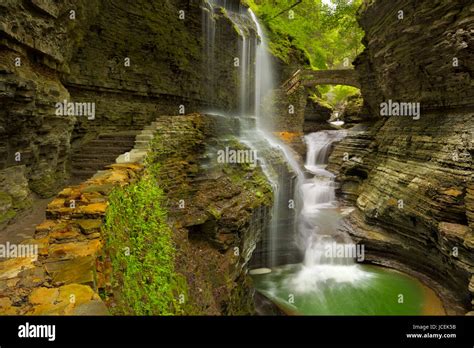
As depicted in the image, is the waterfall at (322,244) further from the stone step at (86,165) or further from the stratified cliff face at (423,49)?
the stone step at (86,165)

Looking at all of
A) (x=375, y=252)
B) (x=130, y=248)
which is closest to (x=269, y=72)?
(x=375, y=252)

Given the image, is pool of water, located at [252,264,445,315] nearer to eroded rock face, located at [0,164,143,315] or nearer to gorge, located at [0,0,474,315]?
gorge, located at [0,0,474,315]

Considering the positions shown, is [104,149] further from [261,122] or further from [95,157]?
[261,122]

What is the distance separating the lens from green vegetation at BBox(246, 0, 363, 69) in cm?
2097

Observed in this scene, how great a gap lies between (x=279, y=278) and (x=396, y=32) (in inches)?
516

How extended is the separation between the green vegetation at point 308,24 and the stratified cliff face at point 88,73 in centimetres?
834

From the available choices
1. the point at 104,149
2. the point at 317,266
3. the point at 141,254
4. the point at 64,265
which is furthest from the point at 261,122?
the point at 64,265

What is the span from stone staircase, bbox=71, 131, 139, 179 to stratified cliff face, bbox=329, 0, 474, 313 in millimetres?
11200
